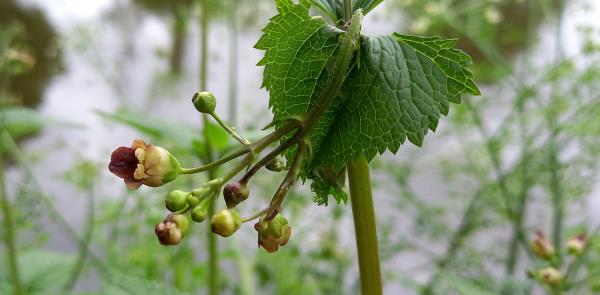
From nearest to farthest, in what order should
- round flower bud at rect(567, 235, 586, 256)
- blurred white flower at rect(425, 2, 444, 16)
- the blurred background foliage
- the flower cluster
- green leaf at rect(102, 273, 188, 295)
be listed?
1. the flower cluster
2. green leaf at rect(102, 273, 188, 295)
3. round flower bud at rect(567, 235, 586, 256)
4. the blurred background foliage
5. blurred white flower at rect(425, 2, 444, 16)

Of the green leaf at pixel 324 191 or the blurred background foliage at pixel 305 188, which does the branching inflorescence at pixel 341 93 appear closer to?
the green leaf at pixel 324 191

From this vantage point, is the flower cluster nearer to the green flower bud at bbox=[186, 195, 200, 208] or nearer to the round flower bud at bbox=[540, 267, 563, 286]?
the green flower bud at bbox=[186, 195, 200, 208]

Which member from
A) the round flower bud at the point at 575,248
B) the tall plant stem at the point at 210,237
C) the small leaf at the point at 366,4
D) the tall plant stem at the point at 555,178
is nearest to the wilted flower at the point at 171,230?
the small leaf at the point at 366,4

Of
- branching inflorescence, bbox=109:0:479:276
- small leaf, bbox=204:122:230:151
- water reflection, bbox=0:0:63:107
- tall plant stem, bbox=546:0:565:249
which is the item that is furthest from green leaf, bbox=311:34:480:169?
water reflection, bbox=0:0:63:107

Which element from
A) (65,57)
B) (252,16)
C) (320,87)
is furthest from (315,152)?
(65,57)

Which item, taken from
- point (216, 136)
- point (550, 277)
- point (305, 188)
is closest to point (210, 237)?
point (216, 136)

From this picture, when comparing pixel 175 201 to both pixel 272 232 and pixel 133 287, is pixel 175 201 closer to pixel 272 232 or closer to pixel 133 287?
pixel 272 232
